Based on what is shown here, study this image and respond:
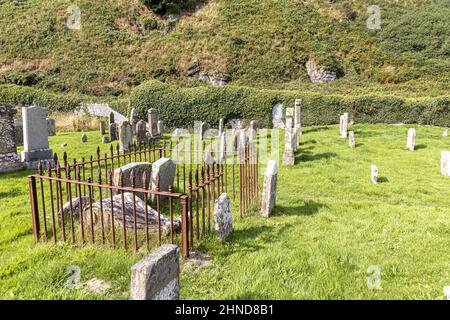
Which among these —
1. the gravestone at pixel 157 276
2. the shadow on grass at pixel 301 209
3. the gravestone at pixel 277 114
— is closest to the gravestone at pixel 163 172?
the shadow on grass at pixel 301 209

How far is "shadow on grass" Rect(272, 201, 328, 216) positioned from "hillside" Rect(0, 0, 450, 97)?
2551cm

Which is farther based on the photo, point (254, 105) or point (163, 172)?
point (254, 105)

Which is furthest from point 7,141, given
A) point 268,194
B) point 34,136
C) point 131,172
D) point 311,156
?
point 311,156

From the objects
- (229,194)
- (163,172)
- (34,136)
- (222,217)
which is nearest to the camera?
(222,217)

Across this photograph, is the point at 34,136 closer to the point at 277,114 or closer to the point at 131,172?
the point at 131,172

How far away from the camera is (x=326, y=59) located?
3516cm

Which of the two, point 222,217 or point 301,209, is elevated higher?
point 222,217

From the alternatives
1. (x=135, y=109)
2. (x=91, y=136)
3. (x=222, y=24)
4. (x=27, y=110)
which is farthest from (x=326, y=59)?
(x=27, y=110)

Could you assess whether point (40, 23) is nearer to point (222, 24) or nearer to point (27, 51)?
point (27, 51)

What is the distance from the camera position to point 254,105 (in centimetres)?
2339

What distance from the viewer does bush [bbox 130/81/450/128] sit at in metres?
22.3

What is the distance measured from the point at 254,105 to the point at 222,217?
1930 centimetres

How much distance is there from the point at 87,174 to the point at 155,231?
5.68 meters
